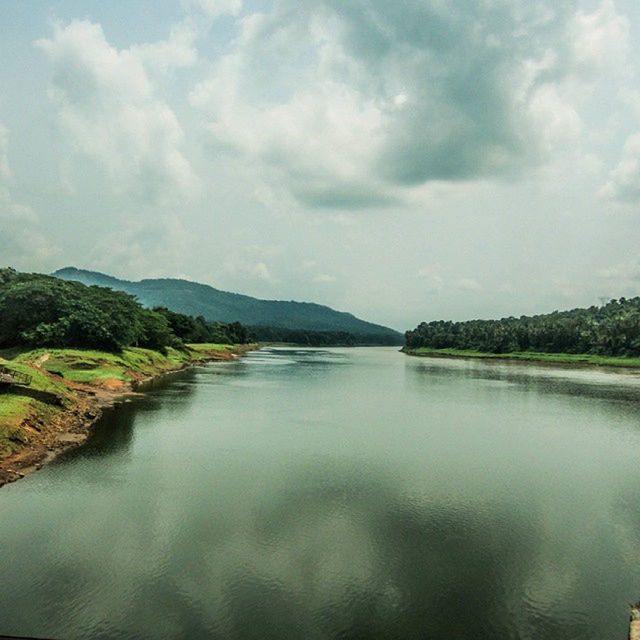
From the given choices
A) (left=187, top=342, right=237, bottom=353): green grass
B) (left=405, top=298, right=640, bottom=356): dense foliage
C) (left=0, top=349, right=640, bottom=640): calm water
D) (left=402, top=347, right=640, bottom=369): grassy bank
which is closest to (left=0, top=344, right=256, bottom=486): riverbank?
(left=0, top=349, right=640, bottom=640): calm water

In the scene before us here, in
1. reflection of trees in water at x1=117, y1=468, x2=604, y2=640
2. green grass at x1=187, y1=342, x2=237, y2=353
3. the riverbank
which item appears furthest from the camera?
green grass at x1=187, y1=342, x2=237, y2=353

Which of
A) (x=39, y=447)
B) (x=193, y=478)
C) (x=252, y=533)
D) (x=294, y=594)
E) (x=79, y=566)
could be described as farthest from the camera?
(x=39, y=447)

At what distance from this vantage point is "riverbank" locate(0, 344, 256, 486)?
25828 mm

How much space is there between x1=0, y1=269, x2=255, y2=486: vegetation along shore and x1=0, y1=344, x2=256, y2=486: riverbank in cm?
6

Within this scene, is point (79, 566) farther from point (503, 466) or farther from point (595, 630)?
point (503, 466)

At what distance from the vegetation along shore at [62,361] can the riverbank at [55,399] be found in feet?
0.21

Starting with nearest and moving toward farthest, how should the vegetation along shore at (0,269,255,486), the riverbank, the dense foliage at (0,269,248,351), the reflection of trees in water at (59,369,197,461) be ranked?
the riverbank → the vegetation along shore at (0,269,255,486) → the reflection of trees in water at (59,369,197,461) → the dense foliage at (0,269,248,351)

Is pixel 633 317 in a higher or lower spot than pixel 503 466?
higher

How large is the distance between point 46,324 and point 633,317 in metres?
124

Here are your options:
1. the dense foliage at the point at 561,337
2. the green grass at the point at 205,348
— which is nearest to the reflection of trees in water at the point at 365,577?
the green grass at the point at 205,348

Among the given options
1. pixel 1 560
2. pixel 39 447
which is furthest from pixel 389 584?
pixel 39 447

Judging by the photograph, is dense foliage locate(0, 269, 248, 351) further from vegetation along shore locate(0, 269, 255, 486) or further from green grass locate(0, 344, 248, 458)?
green grass locate(0, 344, 248, 458)

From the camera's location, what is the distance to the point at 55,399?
34.8 meters

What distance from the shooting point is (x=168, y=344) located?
105 metres
